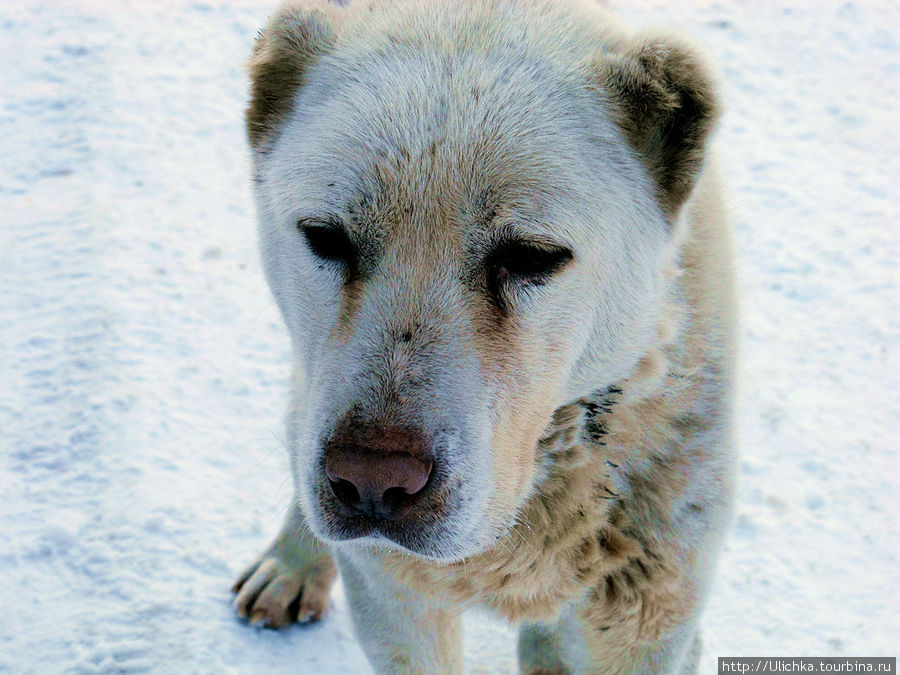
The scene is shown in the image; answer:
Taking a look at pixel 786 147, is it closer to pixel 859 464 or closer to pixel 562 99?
pixel 859 464

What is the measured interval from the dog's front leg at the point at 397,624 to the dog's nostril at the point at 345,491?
644 mm

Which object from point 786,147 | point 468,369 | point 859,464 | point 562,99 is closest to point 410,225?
point 468,369

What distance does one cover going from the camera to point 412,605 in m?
2.64

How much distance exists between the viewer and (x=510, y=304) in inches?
82.7

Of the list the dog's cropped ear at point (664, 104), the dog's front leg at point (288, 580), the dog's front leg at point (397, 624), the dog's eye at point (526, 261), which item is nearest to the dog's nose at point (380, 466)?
the dog's eye at point (526, 261)

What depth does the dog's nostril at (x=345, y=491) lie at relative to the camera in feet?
6.41

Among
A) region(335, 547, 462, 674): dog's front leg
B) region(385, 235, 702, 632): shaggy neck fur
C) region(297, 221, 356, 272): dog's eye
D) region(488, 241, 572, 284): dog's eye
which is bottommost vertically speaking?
region(335, 547, 462, 674): dog's front leg

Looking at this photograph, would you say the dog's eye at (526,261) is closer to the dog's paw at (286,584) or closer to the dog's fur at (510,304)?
the dog's fur at (510,304)

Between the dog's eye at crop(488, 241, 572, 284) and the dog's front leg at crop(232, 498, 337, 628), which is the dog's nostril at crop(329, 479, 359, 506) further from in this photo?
the dog's front leg at crop(232, 498, 337, 628)

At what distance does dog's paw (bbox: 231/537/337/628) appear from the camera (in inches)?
135

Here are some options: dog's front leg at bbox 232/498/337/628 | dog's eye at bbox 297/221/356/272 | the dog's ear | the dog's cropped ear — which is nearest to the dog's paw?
dog's front leg at bbox 232/498/337/628

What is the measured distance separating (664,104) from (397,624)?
5.15 feet

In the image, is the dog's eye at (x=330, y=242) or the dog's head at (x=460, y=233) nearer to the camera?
the dog's head at (x=460, y=233)

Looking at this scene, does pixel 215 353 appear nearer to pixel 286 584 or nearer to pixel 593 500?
pixel 286 584
